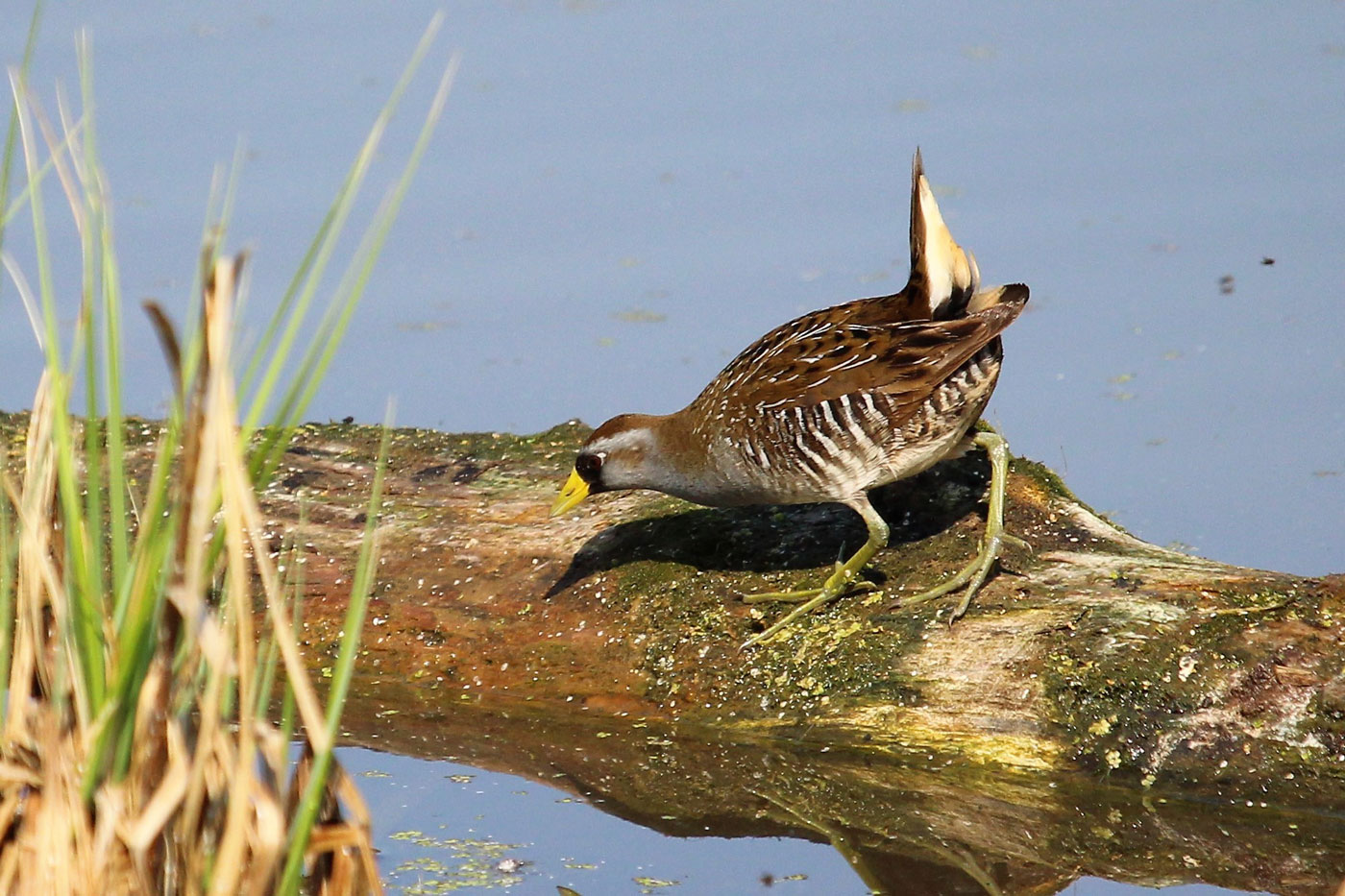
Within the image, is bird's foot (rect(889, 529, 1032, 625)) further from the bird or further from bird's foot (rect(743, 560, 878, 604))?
bird's foot (rect(743, 560, 878, 604))

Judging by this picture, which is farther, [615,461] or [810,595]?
[615,461]

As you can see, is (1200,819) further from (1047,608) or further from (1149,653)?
(1047,608)

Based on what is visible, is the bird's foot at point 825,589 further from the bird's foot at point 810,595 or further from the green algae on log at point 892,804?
the green algae on log at point 892,804

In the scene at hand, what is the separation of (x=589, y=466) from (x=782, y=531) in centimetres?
73

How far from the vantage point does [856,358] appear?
4.92 meters

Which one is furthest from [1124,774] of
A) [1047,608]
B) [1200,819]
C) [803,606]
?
[803,606]

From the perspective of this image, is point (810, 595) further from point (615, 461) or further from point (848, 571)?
point (615, 461)

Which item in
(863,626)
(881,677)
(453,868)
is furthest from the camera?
(863,626)

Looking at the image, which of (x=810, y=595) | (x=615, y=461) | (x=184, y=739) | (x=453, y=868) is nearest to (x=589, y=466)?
(x=615, y=461)

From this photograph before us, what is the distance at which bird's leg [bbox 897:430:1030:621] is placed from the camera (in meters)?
4.62

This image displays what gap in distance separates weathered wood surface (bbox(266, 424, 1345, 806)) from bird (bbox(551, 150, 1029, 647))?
0.16 m

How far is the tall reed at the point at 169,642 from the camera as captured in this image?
7.36 ft

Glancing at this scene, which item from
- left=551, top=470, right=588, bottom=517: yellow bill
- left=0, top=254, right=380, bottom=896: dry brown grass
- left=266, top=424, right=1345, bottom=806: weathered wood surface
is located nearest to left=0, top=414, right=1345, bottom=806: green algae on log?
left=266, top=424, right=1345, bottom=806: weathered wood surface

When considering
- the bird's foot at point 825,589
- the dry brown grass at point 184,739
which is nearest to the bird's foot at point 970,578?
the bird's foot at point 825,589
